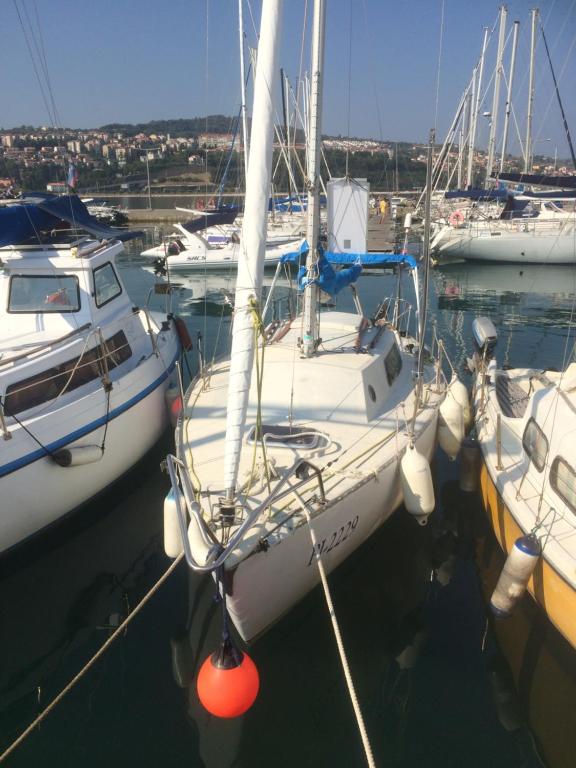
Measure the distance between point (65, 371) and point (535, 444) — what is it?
6.66m

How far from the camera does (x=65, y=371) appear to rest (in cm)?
822

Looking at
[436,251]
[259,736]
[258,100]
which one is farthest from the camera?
[436,251]

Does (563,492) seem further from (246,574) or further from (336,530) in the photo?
(246,574)

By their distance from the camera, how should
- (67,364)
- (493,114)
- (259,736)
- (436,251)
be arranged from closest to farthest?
1. (259,736)
2. (67,364)
3. (436,251)
4. (493,114)

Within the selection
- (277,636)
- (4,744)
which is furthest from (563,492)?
(4,744)

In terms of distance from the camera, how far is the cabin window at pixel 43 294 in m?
9.38

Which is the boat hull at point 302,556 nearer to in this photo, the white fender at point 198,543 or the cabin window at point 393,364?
the white fender at point 198,543

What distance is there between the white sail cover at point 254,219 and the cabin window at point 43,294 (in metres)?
5.25

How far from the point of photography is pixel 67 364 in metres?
8.36

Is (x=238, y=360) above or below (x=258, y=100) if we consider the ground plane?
below

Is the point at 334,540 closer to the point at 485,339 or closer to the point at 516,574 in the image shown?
the point at 516,574

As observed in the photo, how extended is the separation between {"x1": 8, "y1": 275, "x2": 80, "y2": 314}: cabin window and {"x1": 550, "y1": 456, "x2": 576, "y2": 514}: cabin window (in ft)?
24.9

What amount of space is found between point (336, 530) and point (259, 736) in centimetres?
216

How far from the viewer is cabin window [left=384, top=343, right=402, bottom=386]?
360 inches
